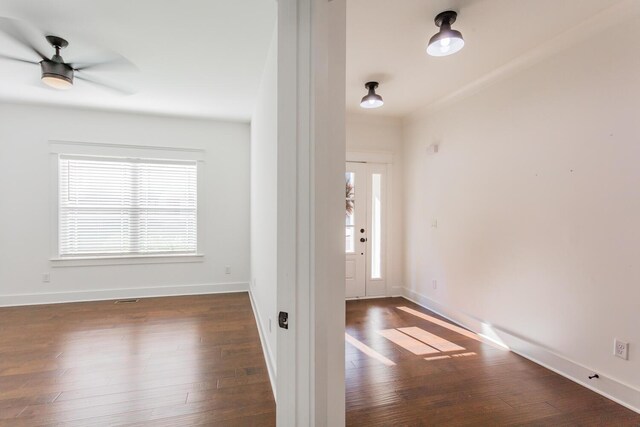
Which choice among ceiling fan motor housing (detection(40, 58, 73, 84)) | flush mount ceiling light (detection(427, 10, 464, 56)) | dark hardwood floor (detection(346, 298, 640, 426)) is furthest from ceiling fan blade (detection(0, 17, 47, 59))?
dark hardwood floor (detection(346, 298, 640, 426))

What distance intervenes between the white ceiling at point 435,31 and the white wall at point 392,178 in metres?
1.08

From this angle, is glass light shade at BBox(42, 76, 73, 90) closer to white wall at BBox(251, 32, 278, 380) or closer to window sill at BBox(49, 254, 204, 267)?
white wall at BBox(251, 32, 278, 380)

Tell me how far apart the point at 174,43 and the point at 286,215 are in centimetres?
233

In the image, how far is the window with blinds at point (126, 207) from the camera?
4.25 meters

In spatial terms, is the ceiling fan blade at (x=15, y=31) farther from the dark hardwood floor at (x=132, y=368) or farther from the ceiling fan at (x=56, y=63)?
the dark hardwood floor at (x=132, y=368)

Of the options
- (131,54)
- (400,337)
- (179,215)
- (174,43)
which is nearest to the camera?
(174,43)

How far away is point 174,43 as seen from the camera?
2.46 m

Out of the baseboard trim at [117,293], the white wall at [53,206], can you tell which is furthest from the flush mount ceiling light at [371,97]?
the baseboard trim at [117,293]

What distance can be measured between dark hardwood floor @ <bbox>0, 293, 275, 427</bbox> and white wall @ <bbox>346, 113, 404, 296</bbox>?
2240 millimetres

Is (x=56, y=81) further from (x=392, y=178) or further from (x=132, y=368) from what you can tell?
(x=392, y=178)

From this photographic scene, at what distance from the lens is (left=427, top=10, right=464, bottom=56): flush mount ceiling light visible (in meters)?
2.11

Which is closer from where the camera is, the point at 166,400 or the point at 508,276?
the point at 166,400

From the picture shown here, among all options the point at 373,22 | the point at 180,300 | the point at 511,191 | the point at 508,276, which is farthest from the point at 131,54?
the point at 508,276

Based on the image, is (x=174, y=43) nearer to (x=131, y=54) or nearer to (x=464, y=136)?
(x=131, y=54)
